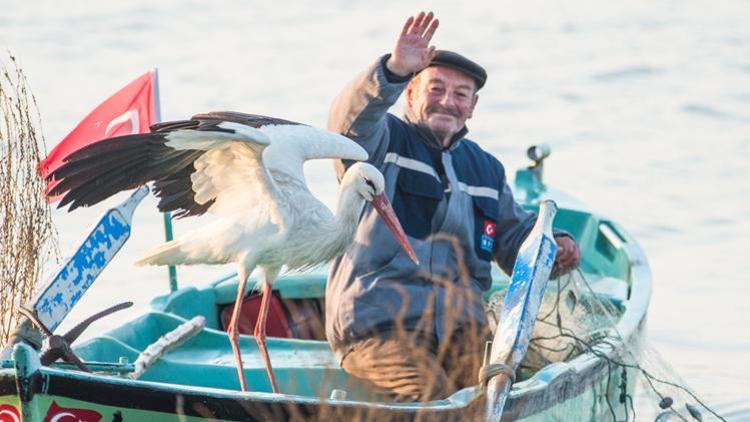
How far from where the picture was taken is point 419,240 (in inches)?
313

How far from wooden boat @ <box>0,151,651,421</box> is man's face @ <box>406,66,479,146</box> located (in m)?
1.15

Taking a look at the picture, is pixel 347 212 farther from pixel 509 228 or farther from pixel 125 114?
pixel 125 114

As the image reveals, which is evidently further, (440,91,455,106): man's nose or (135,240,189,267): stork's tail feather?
(440,91,455,106): man's nose

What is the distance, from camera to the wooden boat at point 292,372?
6531mm

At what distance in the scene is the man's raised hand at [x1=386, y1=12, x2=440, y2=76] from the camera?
7355 mm

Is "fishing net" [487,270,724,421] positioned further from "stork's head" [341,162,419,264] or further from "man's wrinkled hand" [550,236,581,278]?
"stork's head" [341,162,419,264]

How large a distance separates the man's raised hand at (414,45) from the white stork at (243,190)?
41 cm

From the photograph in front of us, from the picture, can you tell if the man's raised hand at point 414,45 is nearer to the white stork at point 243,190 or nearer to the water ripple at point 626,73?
the white stork at point 243,190

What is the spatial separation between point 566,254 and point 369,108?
1.31m

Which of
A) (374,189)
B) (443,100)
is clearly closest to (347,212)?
(374,189)

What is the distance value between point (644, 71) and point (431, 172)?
34.7ft

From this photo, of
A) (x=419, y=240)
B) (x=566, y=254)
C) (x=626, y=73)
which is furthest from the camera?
(x=626, y=73)

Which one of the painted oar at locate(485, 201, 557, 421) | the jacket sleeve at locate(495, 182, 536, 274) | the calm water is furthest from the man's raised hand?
the calm water

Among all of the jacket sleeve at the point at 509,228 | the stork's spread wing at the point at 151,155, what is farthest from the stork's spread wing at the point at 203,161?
the jacket sleeve at the point at 509,228
